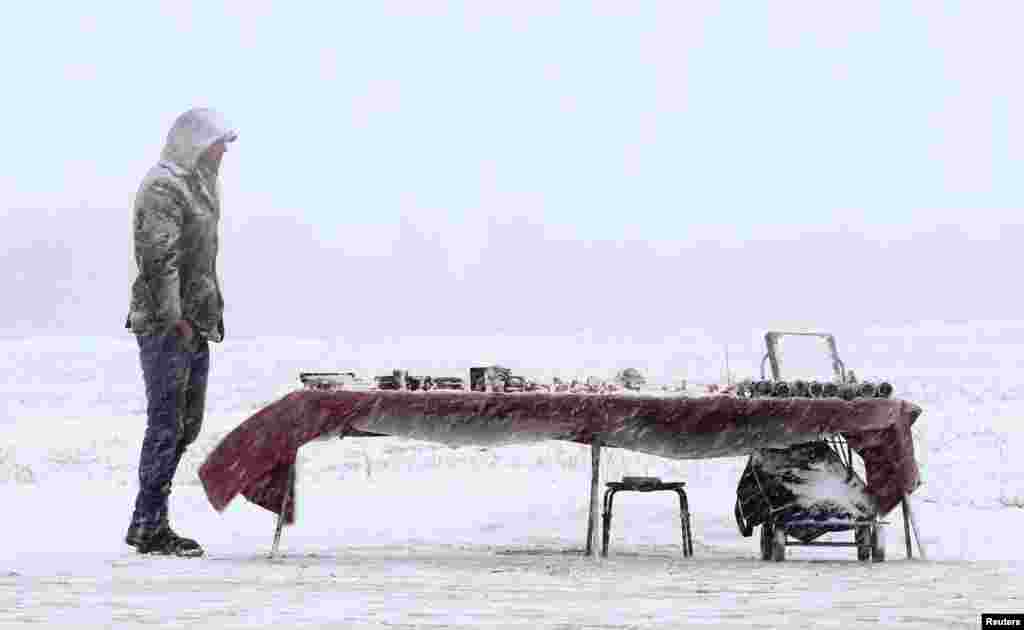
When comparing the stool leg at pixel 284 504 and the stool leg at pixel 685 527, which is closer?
the stool leg at pixel 284 504

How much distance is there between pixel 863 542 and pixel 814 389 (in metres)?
0.82

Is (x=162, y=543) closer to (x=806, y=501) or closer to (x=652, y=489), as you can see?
(x=652, y=489)

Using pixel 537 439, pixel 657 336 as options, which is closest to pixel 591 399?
pixel 537 439

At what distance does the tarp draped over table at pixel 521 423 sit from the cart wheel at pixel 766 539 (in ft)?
1.37

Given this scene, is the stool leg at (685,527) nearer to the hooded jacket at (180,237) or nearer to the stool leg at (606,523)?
the stool leg at (606,523)

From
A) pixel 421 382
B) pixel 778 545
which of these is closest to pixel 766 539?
pixel 778 545

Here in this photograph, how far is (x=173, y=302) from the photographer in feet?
26.8

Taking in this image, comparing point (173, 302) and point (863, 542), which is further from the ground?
point (173, 302)

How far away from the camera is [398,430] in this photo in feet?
26.8

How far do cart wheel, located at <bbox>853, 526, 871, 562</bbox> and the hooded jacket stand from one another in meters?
3.12

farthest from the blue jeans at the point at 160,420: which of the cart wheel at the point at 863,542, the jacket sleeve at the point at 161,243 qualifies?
the cart wheel at the point at 863,542

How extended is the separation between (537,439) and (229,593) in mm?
2205

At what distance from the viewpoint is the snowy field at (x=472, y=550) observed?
19.2 feet

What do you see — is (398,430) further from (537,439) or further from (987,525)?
(987,525)
